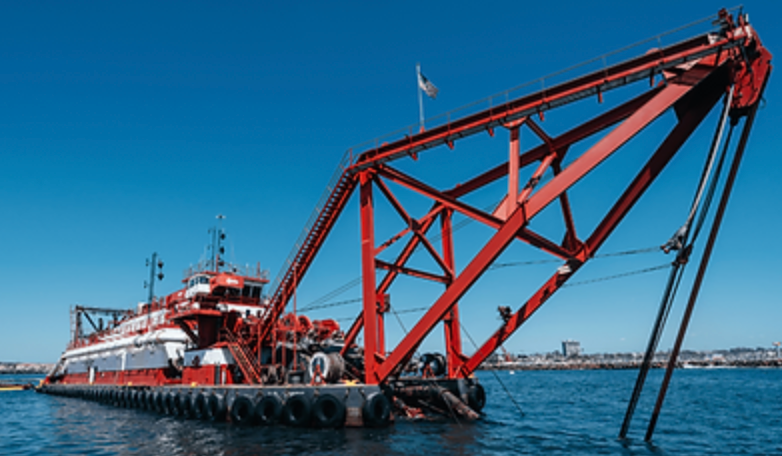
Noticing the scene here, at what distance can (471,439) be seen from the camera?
19656mm

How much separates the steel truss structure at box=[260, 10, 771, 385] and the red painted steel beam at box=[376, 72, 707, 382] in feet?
0.11

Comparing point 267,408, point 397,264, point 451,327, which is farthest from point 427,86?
point 267,408

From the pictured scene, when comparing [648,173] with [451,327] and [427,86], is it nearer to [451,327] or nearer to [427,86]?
[427,86]

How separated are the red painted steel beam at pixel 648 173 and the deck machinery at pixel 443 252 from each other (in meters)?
0.04

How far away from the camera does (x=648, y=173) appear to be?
680 inches

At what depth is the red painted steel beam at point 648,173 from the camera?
16.6 m

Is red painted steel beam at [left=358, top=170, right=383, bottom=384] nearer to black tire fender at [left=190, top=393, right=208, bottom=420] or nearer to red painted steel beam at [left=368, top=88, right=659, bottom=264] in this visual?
red painted steel beam at [left=368, top=88, right=659, bottom=264]

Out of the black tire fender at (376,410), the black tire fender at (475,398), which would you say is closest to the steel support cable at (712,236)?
the black tire fender at (376,410)

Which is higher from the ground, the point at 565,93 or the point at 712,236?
the point at 565,93

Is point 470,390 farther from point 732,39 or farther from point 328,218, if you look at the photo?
point 732,39

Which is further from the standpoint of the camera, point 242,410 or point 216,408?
point 216,408

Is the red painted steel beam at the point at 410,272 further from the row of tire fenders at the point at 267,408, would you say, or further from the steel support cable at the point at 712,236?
the steel support cable at the point at 712,236

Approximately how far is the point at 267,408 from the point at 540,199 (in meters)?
15.0

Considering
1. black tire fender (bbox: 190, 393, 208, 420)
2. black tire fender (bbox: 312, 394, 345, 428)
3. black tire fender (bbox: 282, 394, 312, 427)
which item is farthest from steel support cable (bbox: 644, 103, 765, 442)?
black tire fender (bbox: 190, 393, 208, 420)
